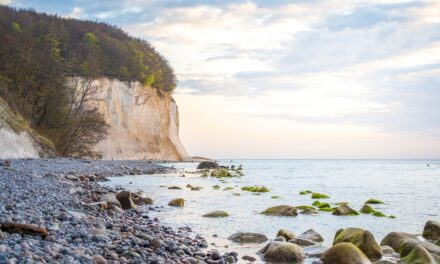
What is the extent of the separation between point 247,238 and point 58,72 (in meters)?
29.1

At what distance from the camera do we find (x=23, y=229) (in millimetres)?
5332

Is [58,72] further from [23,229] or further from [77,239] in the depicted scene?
[23,229]

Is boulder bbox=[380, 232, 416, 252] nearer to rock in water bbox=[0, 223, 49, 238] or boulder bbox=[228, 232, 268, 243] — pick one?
boulder bbox=[228, 232, 268, 243]

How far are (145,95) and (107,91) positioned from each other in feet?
23.7

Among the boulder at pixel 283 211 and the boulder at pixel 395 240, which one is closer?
the boulder at pixel 395 240

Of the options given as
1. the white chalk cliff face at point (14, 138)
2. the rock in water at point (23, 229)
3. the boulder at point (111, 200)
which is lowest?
the boulder at point (111, 200)

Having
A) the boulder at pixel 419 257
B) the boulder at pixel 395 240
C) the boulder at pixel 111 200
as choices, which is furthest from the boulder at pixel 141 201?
the boulder at pixel 419 257

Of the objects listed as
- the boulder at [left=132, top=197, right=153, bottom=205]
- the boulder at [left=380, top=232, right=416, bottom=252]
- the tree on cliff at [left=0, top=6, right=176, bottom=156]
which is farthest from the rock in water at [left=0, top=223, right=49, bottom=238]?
the tree on cliff at [left=0, top=6, right=176, bottom=156]

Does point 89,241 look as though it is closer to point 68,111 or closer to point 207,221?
point 207,221

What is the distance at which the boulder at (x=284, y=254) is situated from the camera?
23.1 feet

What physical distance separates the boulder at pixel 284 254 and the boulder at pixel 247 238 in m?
1.28

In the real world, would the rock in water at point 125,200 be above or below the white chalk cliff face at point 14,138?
below

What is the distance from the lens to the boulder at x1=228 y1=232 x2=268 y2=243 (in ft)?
28.1

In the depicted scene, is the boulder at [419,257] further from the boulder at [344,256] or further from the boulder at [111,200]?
the boulder at [111,200]
